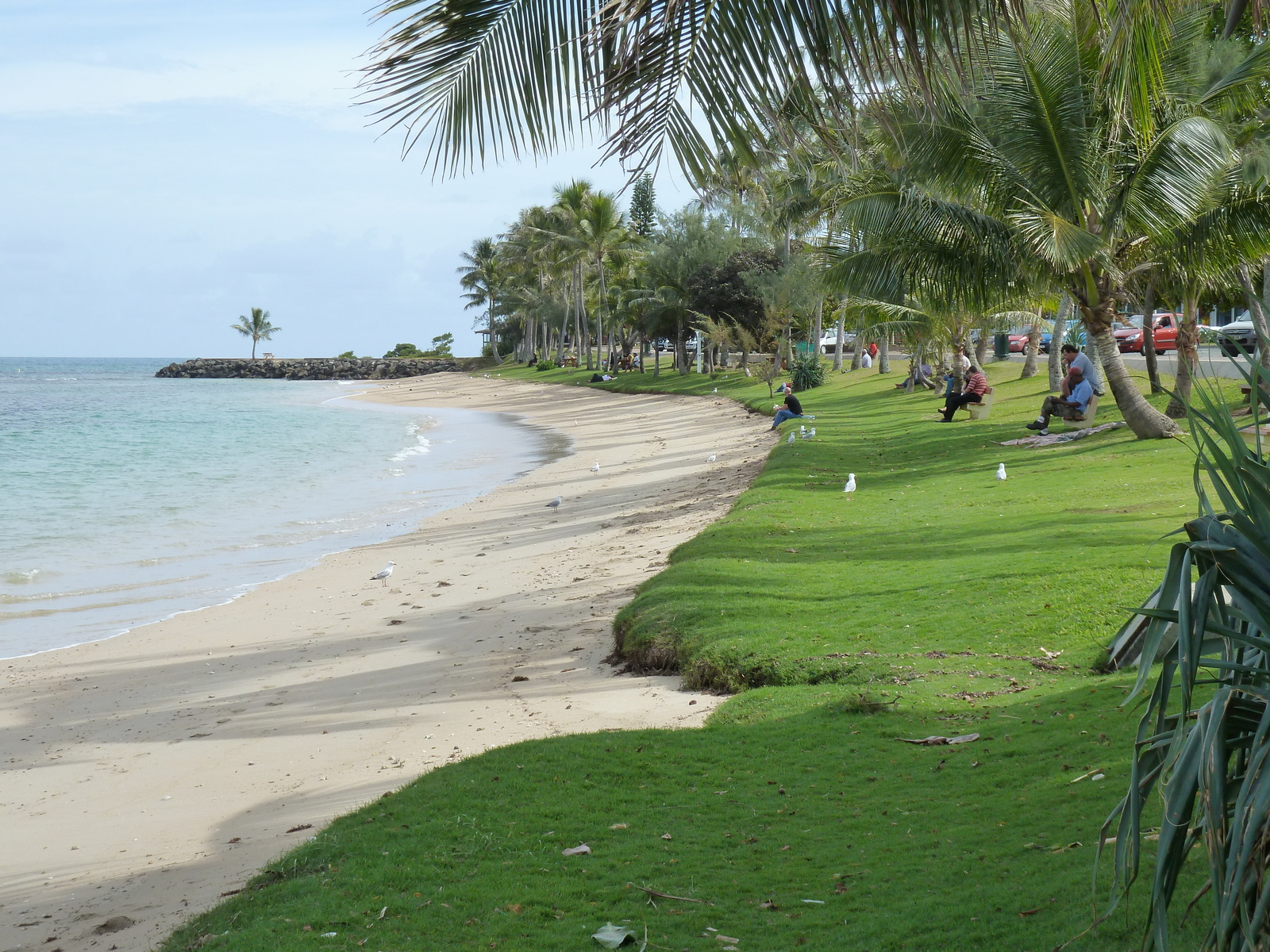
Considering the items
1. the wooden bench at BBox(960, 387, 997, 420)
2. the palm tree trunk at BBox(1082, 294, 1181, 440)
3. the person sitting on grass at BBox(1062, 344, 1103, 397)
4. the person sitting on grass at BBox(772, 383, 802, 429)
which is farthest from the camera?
the person sitting on grass at BBox(772, 383, 802, 429)

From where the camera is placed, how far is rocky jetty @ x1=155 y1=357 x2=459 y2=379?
97.4 m

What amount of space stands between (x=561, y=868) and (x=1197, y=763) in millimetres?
3067

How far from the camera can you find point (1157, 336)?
115 ft

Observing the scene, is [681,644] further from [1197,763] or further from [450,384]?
[450,384]

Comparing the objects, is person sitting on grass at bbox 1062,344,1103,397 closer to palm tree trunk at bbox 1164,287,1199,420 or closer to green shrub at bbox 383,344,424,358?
palm tree trunk at bbox 1164,287,1199,420

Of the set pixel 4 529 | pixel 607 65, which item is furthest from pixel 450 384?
pixel 607 65

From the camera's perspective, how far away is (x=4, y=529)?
18.1m

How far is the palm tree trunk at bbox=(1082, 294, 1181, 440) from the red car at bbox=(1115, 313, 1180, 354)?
20.7 metres

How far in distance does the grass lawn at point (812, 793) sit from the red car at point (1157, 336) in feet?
90.1

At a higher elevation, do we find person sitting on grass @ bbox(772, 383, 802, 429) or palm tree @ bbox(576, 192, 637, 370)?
palm tree @ bbox(576, 192, 637, 370)

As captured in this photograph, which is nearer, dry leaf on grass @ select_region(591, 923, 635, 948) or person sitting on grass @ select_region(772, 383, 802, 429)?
dry leaf on grass @ select_region(591, 923, 635, 948)

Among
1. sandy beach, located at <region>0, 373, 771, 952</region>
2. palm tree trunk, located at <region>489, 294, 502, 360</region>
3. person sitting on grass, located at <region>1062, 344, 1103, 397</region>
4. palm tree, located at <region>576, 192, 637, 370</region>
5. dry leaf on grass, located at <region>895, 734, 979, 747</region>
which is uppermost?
palm tree, located at <region>576, 192, 637, 370</region>

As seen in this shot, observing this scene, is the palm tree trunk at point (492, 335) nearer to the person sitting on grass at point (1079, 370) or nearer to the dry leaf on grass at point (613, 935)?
the person sitting on grass at point (1079, 370)

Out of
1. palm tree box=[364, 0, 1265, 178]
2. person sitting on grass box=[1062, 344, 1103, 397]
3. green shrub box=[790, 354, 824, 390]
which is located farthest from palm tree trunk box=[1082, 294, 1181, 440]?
green shrub box=[790, 354, 824, 390]
